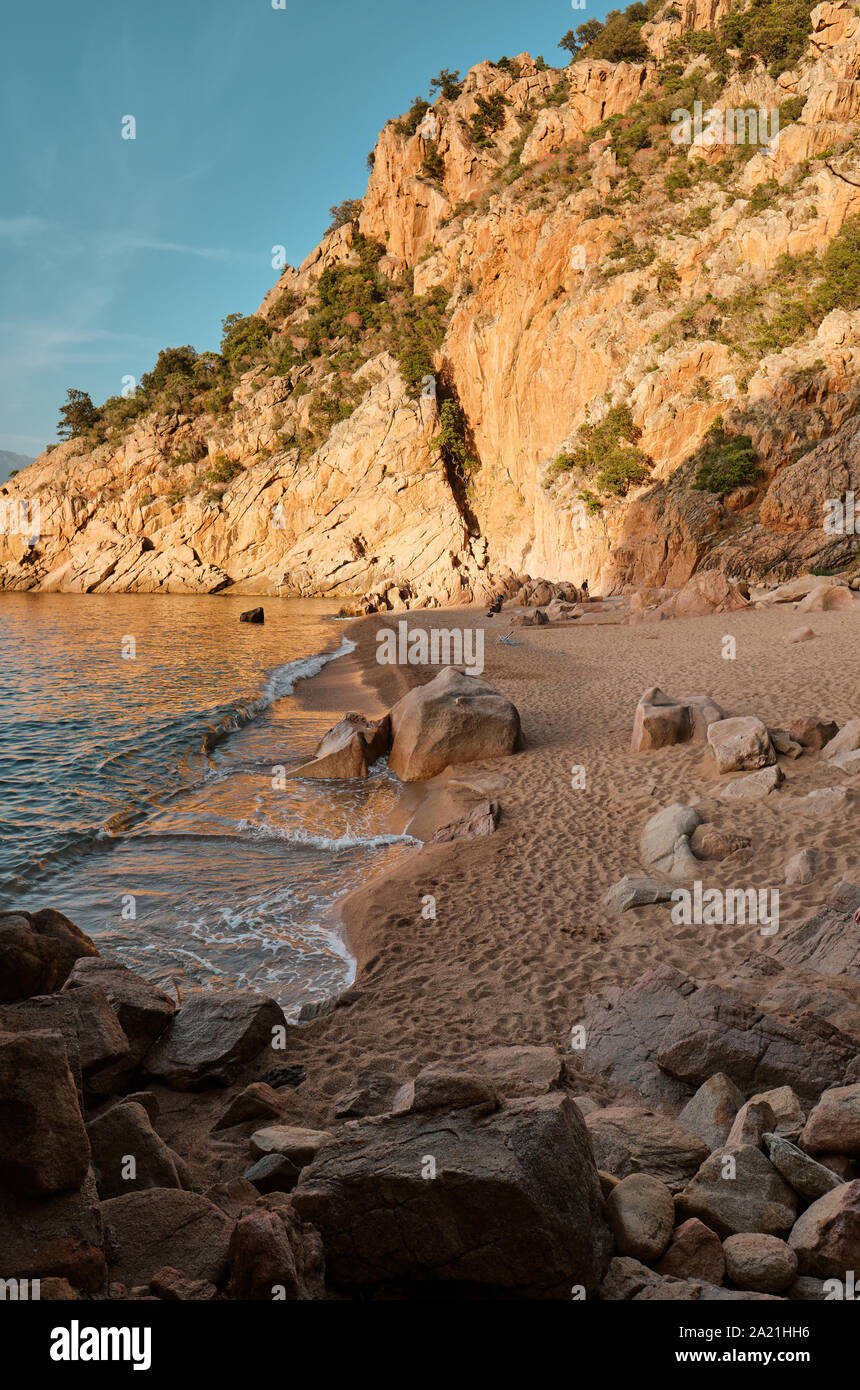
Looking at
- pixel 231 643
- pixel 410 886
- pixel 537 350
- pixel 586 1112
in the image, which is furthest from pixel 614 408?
pixel 586 1112

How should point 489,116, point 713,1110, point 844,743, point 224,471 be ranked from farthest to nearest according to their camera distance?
point 224,471 < point 489,116 < point 844,743 < point 713,1110

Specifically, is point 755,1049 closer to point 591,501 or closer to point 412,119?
point 591,501

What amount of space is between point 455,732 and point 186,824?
192 inches

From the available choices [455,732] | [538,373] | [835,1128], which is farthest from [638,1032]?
[538,373]

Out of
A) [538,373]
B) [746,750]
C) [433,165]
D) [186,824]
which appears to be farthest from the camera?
[433,165]

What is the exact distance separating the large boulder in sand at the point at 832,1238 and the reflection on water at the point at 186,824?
15.4 ft

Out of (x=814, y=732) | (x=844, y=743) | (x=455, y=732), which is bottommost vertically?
(x=455, y=732)

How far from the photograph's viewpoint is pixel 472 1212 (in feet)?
10.1

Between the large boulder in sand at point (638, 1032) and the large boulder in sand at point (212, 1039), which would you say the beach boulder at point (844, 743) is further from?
the large boulder in sand at point (212, 1039)

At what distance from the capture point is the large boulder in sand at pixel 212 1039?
208 inches

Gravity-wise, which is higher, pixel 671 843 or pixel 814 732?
pixel 814 732

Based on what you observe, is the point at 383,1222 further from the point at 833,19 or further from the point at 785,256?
the point at 833,19

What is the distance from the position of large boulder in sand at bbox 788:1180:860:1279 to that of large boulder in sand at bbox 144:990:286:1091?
3.79 metres

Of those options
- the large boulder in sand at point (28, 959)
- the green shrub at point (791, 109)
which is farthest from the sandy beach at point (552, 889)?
the green shrub at point (791, 109)
